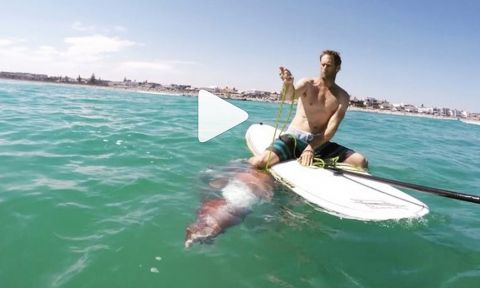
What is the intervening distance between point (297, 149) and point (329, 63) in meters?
1.61

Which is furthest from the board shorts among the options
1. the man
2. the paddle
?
the paddle

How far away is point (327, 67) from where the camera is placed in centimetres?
637

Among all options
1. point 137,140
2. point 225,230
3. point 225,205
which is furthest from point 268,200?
point 137,140

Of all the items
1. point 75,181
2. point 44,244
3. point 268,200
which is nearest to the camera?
point 44,244

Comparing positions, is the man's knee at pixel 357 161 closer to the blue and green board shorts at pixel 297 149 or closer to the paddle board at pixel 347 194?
the blue and green board shorts at pixel 297 149

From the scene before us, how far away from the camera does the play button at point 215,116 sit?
23.1 ft

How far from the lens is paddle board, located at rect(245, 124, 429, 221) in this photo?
4.83 meters

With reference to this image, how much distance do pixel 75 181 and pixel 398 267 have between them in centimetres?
491

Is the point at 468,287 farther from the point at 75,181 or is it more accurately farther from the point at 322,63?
the point at 75,181

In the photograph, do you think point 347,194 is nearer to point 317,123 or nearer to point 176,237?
point 317,123

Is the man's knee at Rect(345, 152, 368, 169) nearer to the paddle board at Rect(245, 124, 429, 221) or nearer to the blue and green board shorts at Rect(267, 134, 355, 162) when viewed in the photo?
the blue and green board shorts at Rect(267, 134, 355, 162)

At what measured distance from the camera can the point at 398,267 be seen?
13.6 ft

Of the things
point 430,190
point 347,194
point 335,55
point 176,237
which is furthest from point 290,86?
point 176,237

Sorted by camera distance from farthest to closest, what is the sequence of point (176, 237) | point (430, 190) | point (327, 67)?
point (327, 67) < point (430, 190) < point (176, 237)
